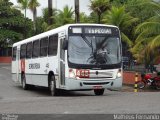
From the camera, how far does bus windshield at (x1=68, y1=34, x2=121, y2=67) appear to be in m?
19.9

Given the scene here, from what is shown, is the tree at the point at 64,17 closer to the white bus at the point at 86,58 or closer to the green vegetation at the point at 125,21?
the green vegetation at the point at 125,21

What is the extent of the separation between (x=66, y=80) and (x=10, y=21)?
49.3m

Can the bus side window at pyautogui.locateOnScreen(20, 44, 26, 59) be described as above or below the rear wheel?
above

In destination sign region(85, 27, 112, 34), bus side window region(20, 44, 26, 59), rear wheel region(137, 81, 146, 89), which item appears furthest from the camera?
rear wheel region(137, 81, 146, 89)

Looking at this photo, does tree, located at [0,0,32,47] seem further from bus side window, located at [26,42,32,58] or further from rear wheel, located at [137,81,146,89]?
bus side window, located at [26,42,32,58]

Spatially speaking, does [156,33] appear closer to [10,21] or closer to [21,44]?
[21,44]

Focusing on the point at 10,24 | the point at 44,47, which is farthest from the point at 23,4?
the point at 44,47

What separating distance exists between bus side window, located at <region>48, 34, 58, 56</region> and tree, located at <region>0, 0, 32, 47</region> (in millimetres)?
45129

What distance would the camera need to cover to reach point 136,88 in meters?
26.8

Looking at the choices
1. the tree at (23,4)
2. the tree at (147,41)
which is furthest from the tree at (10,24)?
the tree at (147,41)

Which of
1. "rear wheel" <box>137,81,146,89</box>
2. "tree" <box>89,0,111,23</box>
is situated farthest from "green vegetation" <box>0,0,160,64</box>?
"rear wheel" <box>137,81,146,89</box>

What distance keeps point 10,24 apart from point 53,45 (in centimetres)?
4749

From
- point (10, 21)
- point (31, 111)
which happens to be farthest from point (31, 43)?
point (10, 21)

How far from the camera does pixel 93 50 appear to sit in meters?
20.0
